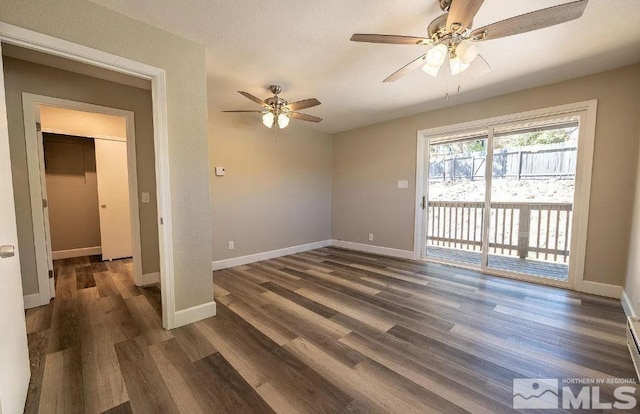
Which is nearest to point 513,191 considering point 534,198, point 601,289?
point 534,198

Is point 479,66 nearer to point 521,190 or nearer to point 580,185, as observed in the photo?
point 580,185

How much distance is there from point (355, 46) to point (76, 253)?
5.70m

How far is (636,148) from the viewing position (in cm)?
242

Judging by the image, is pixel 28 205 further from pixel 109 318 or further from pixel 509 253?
pixel 509 253

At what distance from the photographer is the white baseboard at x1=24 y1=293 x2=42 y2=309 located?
2388 mm

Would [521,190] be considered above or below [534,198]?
above

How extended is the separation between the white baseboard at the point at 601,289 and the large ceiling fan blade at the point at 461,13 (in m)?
3.15

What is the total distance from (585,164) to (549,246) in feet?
4.87

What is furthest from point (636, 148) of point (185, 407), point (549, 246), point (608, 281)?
point (185, 407)

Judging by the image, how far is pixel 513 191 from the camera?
350cm

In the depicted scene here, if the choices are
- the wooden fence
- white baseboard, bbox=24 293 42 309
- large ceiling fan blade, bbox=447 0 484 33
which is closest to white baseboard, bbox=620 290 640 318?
the wooden fence

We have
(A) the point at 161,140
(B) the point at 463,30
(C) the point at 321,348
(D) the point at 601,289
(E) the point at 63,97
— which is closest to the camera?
(B) the point at 463,30

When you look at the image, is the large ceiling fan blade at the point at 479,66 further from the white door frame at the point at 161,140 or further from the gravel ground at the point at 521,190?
the white door frame at the point at 161,140

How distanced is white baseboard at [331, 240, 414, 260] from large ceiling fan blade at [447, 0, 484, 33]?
132 inches
